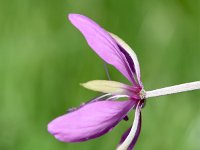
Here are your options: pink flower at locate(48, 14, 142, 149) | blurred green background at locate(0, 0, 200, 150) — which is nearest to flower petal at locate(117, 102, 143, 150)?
pink flower at locate(48, 14, 142, 149)

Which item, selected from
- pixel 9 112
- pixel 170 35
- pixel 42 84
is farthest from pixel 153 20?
pixel 9 112

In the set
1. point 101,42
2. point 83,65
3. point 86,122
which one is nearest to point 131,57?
point 101,42

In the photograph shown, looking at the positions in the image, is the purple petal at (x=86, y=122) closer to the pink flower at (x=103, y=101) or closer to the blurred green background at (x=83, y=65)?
the pink flower at (x=103, y=101)

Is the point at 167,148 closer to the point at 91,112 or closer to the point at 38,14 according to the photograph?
the point at 38,14

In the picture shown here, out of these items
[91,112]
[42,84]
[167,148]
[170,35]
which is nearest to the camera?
[91,112]

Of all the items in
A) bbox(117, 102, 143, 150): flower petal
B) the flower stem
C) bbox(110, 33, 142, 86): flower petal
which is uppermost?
bbox(110, 33, 142, 86): flower petal

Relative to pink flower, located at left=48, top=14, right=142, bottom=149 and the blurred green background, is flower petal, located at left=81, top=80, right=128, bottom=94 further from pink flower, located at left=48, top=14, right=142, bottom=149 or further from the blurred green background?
the blurred green background
